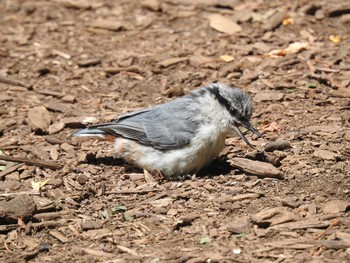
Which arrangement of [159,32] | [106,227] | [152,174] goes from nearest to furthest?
[106,227] → [152,174] → [159,32]

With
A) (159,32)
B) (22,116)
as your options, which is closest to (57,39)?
(159,32)

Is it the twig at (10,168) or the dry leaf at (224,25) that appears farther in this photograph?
the dry leaf at (224,25)

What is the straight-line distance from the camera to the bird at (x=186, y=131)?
24.8ft

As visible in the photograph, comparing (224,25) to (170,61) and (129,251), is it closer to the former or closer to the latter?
(170,61)

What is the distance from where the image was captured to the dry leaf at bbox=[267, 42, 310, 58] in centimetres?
1016

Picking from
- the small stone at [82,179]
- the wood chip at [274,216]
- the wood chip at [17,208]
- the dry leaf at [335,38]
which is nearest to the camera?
the wood chip at [274,216]

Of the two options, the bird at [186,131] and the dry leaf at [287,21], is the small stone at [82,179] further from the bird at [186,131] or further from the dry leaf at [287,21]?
the dry leaf at [287,21]

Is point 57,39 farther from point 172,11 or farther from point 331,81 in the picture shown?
point 331,81

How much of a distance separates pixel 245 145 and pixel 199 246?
2.44 meters

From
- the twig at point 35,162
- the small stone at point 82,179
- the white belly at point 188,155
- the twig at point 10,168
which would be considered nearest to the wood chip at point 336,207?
the white belly at point 188,155

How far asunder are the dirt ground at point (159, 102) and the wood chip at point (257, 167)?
0.03 m

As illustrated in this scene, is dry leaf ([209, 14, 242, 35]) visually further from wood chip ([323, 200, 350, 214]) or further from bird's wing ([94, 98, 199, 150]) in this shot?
wood chip ([323, 200, 350, 214])

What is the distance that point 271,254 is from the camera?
5.86 meters

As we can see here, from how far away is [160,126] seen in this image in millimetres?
7801
